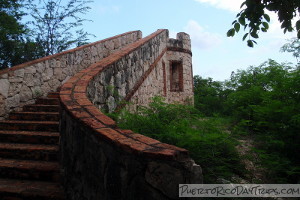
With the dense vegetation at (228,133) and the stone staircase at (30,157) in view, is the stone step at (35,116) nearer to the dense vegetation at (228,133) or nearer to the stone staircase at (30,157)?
the stone staircase at (30,157)

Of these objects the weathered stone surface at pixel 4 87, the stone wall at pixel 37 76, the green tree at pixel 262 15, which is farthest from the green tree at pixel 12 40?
the green tree at pixel 262 15

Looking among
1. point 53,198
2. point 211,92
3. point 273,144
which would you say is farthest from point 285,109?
point 211,92

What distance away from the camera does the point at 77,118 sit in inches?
82.9

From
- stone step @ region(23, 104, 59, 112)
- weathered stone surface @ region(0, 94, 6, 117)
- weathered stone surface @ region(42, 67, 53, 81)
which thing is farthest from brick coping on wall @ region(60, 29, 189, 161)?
weathered stone surface @ region(42, 67, 53, 81)

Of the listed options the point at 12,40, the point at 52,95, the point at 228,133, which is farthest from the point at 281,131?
the point at 12,40

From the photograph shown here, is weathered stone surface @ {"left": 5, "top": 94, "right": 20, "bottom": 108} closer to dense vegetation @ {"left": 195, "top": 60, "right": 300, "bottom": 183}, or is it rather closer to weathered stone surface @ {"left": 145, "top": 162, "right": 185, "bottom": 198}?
dense vegetation @ {"left": 195, "top": 60, "right": 300, "bottom": 183}

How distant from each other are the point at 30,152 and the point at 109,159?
2.19m

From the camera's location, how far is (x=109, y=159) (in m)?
1.74

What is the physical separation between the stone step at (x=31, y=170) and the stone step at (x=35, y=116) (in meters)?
1.26

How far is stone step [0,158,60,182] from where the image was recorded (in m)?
2.94

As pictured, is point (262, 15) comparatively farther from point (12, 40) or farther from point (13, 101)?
point (12, 40)

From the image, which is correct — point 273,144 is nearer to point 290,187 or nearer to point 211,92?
point 290,187

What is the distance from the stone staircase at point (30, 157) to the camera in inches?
104

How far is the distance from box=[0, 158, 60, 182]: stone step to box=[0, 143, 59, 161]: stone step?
153 mm
